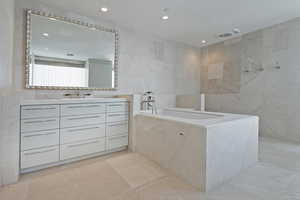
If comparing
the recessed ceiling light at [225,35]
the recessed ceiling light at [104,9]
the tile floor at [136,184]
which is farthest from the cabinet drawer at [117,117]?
Result: the recessed ceiling light at [225,35]

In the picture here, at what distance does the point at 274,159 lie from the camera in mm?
2338

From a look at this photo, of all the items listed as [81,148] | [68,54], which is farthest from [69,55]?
[81,148]

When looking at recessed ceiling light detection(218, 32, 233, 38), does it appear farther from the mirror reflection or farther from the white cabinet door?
the white cabinet door

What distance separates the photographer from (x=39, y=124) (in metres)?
1.94

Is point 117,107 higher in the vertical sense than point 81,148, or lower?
higher

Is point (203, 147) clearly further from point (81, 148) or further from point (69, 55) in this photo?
point (69, 55)

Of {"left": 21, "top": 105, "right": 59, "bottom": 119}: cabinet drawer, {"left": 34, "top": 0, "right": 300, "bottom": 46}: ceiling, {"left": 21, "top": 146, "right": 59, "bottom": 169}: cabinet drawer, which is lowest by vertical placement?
{"left": 21, "top": 146, "right": 59, "bottom": 169}: cabinet drawer

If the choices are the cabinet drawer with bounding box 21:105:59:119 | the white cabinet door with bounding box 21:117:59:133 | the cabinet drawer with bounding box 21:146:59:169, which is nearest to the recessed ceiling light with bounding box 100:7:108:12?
Answer: the cabinet drawer with bounding box 21:105:59:119

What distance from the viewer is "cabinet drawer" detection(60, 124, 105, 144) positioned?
212cm

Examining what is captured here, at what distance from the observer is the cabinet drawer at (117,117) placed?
2.53 meters

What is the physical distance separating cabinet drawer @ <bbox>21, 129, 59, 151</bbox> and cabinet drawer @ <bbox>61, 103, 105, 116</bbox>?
10.9 inches

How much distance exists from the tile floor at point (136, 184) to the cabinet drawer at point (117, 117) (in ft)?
2.10

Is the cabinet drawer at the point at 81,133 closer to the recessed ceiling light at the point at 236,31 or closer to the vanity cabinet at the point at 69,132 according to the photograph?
the vanity cabinet at the point at 69,132

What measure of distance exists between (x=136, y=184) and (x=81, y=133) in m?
1.11
